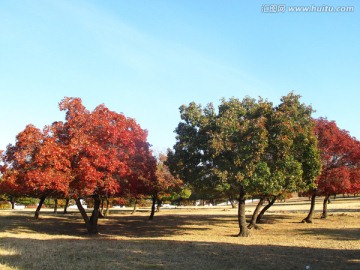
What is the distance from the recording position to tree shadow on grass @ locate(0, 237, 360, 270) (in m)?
13.4

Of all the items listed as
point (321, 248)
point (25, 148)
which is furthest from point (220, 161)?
point (25, 148)

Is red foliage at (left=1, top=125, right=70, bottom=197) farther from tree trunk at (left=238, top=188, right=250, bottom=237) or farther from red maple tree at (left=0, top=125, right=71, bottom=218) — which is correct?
tree trunk at (left=238, top=188, right=250, bottom=237)

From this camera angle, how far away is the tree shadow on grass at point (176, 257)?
43.9 feet

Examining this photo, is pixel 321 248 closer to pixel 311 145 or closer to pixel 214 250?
pixel 214 250

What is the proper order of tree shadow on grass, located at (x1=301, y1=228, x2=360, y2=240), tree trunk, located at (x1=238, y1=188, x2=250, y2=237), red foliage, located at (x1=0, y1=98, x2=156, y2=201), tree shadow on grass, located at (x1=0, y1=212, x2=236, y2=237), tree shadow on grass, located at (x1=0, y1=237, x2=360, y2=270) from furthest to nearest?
tree shadow on grass, located at (x1=0, y1=212, x2=236, y2=237)
tree trunk, located at (x1=238, y1=188, x2=250, y2=237)
red foliage, located at (x1=0, y1=98, x2=156, y2=201)
tree shadow on grass, located at (x1=301, y1=228, x2=360, y2=240)
tree shadow on grass, located at (x1=0, y1=237, x2=360, y2=270)

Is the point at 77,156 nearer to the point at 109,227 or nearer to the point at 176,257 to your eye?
the point at 109,227

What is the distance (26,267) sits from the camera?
12445 millimetres

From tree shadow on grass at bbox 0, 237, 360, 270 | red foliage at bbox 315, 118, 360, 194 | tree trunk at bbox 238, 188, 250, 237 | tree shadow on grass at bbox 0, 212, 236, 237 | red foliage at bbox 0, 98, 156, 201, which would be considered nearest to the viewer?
tree shadow on grass at bbox 0, 237, 360, 270

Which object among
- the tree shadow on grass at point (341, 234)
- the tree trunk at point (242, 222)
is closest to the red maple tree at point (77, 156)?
the tree trunk at point (242, 222)

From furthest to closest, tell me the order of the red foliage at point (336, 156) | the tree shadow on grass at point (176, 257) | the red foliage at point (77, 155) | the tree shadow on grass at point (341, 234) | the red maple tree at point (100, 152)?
the red foliage at point (336, 156)
the red maple tree at point (100, 152)
the red foliage at point (77, 155)
the tree shadow on grass at point (341, 234)
the tree shadow on grass at point (176, 257)

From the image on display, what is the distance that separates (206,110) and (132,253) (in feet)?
42.2

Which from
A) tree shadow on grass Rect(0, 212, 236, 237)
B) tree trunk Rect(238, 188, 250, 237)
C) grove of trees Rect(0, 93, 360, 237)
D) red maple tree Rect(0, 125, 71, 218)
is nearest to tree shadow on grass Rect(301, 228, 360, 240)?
grove of trees Rect(0, 93, 360, 237)

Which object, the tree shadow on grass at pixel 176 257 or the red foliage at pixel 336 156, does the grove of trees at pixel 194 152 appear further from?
the red foliage at pixel 336 156

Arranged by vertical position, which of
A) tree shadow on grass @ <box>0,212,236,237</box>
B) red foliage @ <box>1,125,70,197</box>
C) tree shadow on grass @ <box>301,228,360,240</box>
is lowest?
tree shadow on grass @ <box>0,212,236,237</box>
